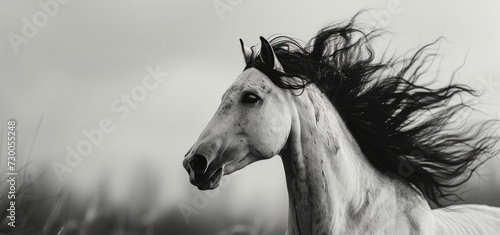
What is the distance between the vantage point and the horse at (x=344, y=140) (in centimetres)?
330

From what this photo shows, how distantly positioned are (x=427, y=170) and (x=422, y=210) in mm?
552

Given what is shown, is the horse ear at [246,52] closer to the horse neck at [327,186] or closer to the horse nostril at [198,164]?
the horse neck at [327,186]

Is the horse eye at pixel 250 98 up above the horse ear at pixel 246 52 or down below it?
Result: below

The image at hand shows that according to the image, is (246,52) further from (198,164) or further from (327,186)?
(327,186)

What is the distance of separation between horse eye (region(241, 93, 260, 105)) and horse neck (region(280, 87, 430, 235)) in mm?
241

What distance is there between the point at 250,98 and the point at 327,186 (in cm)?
68

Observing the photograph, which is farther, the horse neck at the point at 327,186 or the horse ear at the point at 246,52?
the horse ear at the point at 246,52

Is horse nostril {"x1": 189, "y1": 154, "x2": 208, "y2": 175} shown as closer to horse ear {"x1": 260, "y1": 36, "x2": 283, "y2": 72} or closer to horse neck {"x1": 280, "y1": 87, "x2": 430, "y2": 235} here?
horse neck {"x1": 280, "y1": 87, "x2": 430, "y2": 235}

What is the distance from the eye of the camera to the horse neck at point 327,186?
331 centimetres

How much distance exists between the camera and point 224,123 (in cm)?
329

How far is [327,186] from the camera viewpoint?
3.32 m

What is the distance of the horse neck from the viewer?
331cm

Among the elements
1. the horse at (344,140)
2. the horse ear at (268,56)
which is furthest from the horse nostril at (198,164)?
the horse ear at (268,56)

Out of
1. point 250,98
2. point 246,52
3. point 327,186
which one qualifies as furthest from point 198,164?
point 246,52
